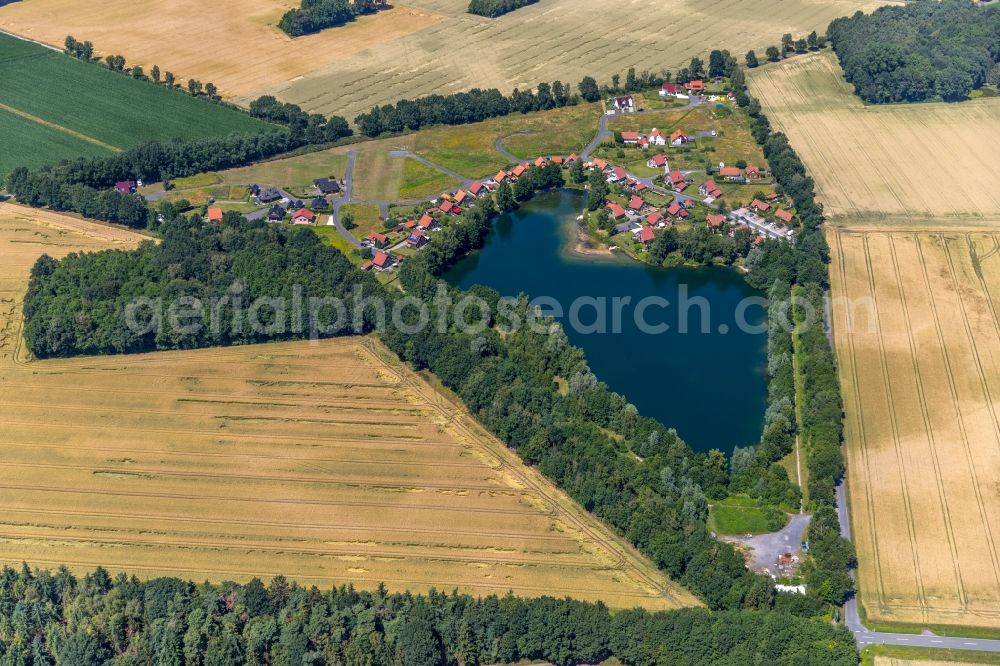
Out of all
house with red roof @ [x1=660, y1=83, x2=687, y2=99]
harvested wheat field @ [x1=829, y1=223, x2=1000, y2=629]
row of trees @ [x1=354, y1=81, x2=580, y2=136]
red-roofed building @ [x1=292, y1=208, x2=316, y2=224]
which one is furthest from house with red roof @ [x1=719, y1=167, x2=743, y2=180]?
red-roofed building @ [x1=292, y1=208, x2=316, y2=224]

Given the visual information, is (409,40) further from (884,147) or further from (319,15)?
(884,147)

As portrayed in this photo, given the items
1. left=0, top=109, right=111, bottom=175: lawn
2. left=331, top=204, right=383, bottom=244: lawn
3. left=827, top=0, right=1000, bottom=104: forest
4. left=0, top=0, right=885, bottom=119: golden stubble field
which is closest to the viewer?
left=331, top=204, right=383, bottom=244: lawn

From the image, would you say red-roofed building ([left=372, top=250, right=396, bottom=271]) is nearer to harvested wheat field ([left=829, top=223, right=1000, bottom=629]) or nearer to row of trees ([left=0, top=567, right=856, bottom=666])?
row of trees ([left=0, top=567, right=856, bottom=666])

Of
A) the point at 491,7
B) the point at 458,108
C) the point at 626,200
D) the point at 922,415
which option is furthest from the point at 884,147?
the point at 491,7

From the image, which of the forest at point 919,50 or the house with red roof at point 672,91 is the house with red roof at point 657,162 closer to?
the house with red roof at point 672,91

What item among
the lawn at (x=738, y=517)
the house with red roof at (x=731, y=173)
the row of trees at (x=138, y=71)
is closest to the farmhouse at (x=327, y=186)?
the row of trees at (x=138, y=71)

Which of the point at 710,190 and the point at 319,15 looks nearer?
the point at 710,190
